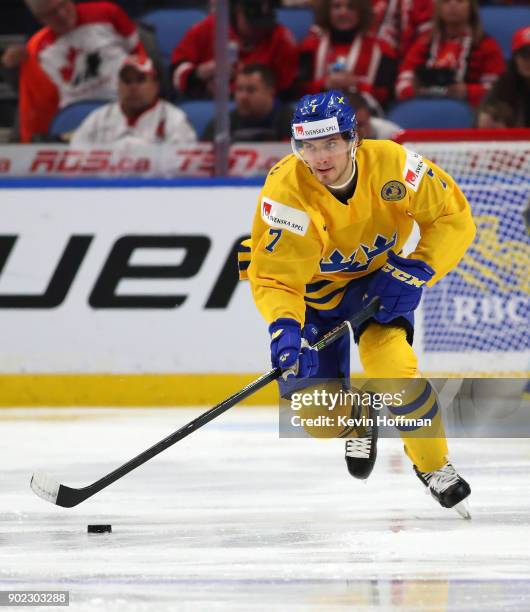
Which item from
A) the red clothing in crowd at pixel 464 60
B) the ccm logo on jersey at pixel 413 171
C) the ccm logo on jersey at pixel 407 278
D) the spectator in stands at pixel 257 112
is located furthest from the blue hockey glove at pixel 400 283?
the red clothing in crowd at pixel 464 60

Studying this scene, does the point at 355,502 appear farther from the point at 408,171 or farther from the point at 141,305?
the point at 141,305

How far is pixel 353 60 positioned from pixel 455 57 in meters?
0.45

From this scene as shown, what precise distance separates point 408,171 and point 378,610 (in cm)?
146

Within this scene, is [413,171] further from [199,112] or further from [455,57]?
[455,57]

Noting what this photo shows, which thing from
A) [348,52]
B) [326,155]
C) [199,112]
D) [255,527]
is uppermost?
[326,155]

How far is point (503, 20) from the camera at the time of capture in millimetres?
6570

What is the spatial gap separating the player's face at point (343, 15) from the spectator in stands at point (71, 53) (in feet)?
2.85

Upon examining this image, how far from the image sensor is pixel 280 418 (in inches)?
215

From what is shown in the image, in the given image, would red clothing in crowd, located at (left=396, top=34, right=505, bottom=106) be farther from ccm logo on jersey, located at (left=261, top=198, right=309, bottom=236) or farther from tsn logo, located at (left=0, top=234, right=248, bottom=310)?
ccm logo on jersey, located at (left=261, top=198, right=309, bottom=236)

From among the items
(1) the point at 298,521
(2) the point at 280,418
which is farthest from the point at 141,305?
(1) the point at 298,521

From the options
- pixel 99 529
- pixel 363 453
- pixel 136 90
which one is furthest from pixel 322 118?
pixel 136 90

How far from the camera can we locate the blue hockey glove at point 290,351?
12.0 feet

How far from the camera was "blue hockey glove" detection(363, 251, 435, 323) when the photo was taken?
3.79 meters

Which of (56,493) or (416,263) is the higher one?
(416,263)
